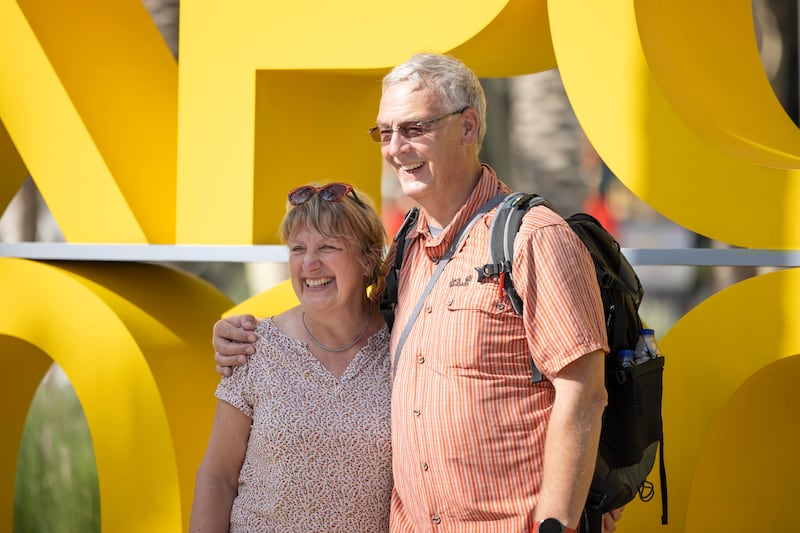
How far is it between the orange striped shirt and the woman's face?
→ 14.9 inches

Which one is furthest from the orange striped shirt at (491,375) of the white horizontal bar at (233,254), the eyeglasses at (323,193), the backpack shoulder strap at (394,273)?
the white horizontal bar at (233,254)

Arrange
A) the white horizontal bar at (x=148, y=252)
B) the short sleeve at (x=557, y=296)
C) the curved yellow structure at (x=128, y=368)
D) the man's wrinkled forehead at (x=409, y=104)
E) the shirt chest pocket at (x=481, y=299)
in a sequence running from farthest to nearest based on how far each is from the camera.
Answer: the curved yellow structure at (x=128, y=368), the white horizontal bar at (x=148, y=252), the man's wrinkled forehead at (x=409, y=104), the shirt chest pocket at (x=481, y=299), the short sleeve at (x=557, y=296)

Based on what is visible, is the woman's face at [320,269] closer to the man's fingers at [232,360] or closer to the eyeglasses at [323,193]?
the eyeglasses at [323,193]

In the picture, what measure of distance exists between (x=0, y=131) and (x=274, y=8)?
5.16ft

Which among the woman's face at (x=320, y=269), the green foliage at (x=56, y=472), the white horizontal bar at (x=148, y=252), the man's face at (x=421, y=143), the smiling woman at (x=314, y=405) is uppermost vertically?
the man's face at (x=421, y=143)

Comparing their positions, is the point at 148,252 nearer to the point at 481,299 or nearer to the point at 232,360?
the point at 232,360

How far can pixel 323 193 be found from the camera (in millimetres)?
3135

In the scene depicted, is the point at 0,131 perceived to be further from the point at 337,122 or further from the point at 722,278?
the point at 722,278

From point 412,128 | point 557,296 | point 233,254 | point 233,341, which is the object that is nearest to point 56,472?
point 233,254

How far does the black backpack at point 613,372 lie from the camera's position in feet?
8.84

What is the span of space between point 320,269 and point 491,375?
26.2 inches

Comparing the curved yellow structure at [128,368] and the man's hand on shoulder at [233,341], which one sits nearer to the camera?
the man's hand on shoulder at [233,341]

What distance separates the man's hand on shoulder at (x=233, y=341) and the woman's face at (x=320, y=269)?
8.0 inches

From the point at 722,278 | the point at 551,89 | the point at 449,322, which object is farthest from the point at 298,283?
the point at 722,278
